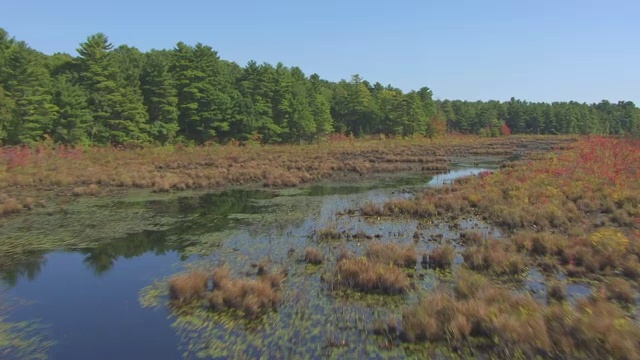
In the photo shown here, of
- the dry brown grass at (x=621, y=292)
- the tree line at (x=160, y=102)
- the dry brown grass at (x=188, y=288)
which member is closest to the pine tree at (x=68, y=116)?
the tree line at (x=160, y=102)

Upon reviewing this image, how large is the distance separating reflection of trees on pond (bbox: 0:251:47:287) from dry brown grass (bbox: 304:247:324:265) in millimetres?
7529

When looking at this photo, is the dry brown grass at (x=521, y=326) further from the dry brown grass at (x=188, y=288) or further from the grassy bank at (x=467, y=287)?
the dry brown grass at (x=188, y=288)

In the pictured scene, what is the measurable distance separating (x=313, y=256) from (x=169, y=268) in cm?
419

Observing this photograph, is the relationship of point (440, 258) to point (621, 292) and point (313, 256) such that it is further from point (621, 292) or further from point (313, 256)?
point (621, 292)

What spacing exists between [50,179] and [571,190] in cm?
2884

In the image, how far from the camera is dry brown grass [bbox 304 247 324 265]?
40.7ft

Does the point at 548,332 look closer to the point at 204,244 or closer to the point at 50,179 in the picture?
the point at 204,244

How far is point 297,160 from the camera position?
43125mm

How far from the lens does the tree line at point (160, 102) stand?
4006cm

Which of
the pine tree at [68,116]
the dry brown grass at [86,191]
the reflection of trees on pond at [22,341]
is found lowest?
the reflection of trees on pond at [22,341]

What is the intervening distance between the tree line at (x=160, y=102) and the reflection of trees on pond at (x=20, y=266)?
96.9ft

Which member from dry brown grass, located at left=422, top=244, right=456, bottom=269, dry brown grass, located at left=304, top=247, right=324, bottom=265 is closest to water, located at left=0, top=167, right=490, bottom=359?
dry brown grass, located at left=304, top=247, right=324, bottom=265

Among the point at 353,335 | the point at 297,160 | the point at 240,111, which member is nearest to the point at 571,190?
the point at 353,335

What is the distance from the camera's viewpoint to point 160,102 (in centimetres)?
5234
